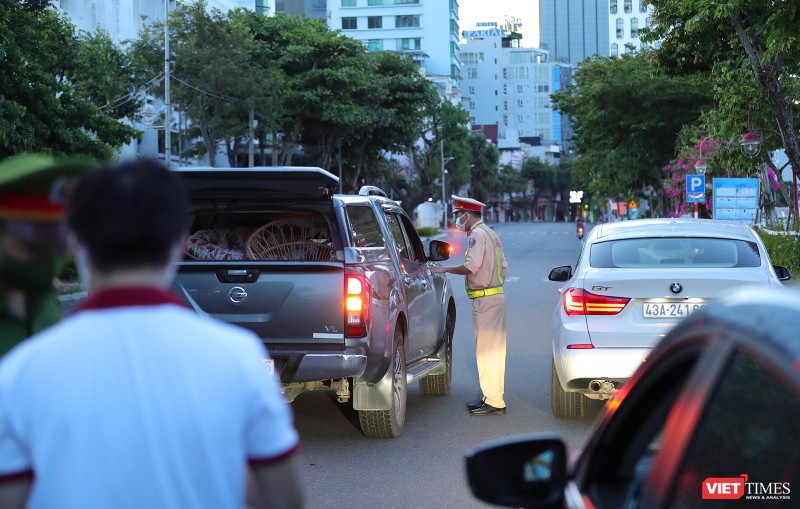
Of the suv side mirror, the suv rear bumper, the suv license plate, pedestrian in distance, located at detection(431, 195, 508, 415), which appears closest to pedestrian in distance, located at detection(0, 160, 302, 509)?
the suv rear bumper

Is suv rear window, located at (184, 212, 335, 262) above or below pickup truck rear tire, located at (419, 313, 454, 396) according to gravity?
above

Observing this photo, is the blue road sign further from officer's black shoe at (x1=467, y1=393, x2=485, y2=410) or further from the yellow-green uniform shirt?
the yellow-green uniform shirt

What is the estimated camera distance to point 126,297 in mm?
2133

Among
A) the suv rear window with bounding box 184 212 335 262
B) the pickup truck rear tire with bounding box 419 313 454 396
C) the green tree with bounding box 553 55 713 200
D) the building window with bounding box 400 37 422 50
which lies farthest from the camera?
the building window with bounding box 400 37 422 50

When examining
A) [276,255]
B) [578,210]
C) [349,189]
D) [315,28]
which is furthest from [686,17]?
[578,210]

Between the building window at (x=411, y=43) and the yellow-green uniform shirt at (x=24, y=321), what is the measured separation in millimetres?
130782

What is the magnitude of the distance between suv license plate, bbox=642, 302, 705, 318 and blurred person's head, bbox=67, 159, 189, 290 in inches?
255

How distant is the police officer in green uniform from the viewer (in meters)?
2.41

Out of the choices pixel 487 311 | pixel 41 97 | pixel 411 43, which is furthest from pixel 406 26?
pixel 487 311

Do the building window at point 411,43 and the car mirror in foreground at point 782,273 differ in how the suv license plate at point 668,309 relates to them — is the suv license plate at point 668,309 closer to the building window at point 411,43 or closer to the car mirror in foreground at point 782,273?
the car mirror in foreground at point 782,273

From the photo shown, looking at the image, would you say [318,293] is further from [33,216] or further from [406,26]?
[406,26]

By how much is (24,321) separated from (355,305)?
16.8 ft

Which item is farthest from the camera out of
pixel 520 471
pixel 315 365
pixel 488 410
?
pixel 488 410

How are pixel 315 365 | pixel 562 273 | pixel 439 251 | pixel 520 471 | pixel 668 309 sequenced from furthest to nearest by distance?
pixel 562 273 < pixel 439 251 < pixel 668 309 < pixel 315 365 < pixel 520 471
